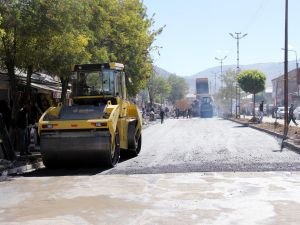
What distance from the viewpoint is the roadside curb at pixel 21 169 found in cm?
1381

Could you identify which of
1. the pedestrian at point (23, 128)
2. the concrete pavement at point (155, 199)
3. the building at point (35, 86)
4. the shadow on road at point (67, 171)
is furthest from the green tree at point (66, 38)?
the concrete pavement at point (155, 199)

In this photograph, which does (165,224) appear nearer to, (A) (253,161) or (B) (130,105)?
(A) (253,161)

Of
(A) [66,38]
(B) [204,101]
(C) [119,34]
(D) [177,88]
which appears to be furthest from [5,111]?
(D) [177,88]

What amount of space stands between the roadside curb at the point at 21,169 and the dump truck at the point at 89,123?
714 millimetres

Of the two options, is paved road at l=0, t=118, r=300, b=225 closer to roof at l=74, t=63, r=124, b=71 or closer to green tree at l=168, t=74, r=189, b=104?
roof at l=74, t=63, r=124, b=71

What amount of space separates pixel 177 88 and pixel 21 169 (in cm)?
14206

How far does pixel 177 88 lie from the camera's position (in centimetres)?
15612

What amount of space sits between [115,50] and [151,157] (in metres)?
11.0

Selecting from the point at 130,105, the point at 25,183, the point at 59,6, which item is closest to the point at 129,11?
the point at 130,105

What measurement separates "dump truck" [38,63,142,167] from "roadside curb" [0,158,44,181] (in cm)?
71

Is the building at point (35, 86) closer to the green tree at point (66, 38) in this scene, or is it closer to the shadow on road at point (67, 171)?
the green tree at point (66, 38)

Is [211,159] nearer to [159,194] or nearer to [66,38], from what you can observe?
[66,38]

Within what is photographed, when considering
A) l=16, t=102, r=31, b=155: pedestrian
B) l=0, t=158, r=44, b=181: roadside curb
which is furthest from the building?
l=0, t=158, r=44, b=181: roadside curb

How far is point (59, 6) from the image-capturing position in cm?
1522
